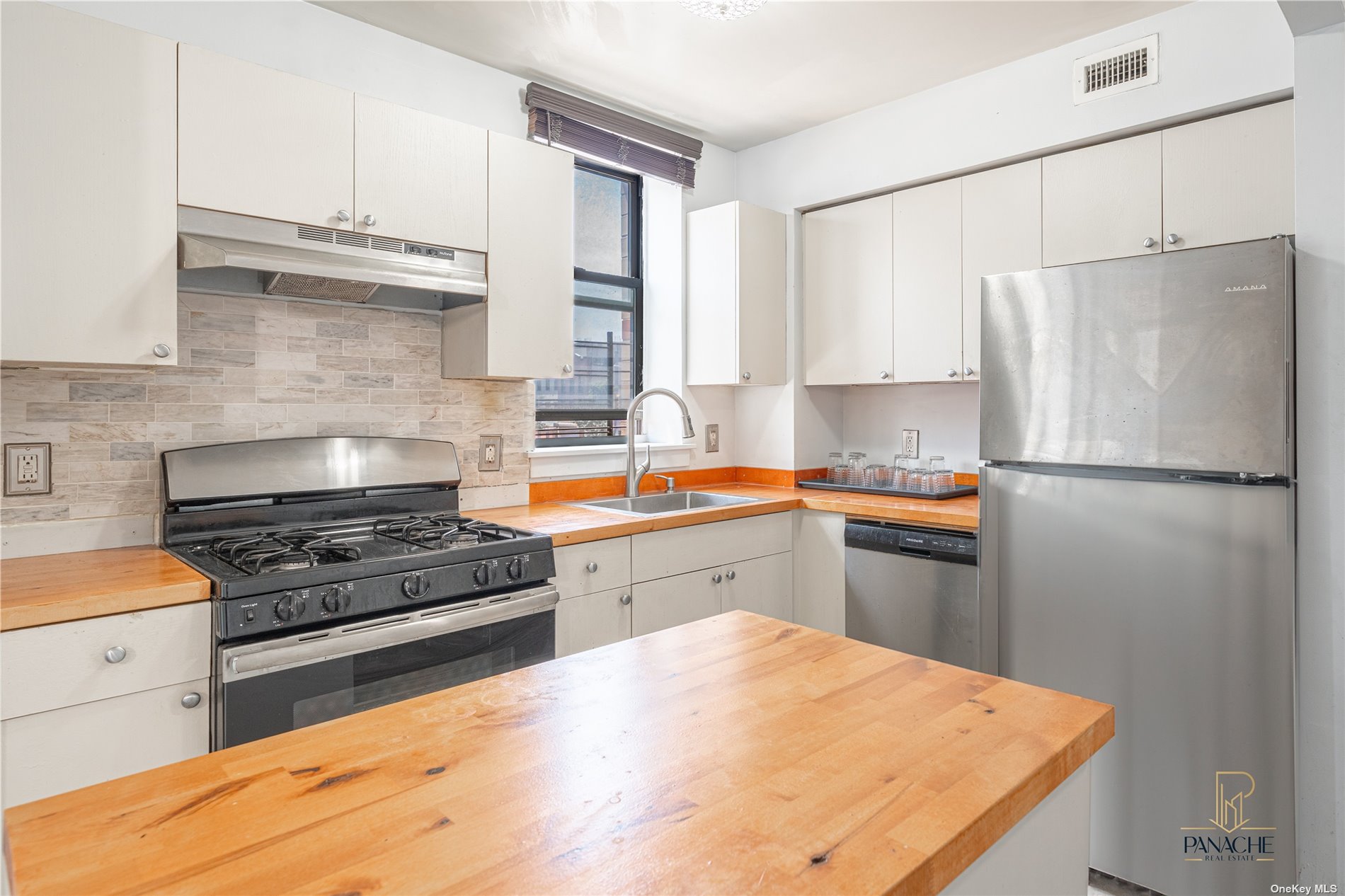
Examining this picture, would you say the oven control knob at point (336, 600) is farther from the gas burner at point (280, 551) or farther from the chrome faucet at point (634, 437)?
the chrome faucet at point (634, 437)

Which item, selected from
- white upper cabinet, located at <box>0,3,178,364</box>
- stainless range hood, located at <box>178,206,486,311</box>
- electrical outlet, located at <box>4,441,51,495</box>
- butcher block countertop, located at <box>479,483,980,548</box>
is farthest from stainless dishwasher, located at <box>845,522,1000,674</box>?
electrical outlet, located at <box>4,441,51,495</box>

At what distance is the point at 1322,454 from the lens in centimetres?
189

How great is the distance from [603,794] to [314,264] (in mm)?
1845

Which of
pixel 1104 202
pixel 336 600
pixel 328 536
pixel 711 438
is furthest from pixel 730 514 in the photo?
pixel 1104 202

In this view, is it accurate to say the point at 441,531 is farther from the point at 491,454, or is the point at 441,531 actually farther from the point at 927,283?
the point at 927,283

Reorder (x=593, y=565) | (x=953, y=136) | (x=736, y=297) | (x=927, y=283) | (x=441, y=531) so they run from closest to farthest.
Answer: (x=441, y=531)
(x=593, y=565)
(x=953, y=136)
(x=927, y=283)
(x=736, y=297)

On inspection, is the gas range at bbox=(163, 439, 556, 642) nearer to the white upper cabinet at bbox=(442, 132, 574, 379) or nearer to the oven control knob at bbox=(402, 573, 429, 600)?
the oven control knob at bbox=(402, 573, 429, 600)

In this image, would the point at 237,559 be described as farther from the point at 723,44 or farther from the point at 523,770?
the point at 723,44

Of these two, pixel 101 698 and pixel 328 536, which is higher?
pixel 328 536

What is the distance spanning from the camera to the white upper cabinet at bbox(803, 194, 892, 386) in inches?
132

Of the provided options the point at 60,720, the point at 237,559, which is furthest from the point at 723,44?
the point at 60,720

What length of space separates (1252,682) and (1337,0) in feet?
5.50

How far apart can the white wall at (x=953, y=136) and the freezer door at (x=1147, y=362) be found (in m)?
0.87

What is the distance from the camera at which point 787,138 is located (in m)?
3.69
